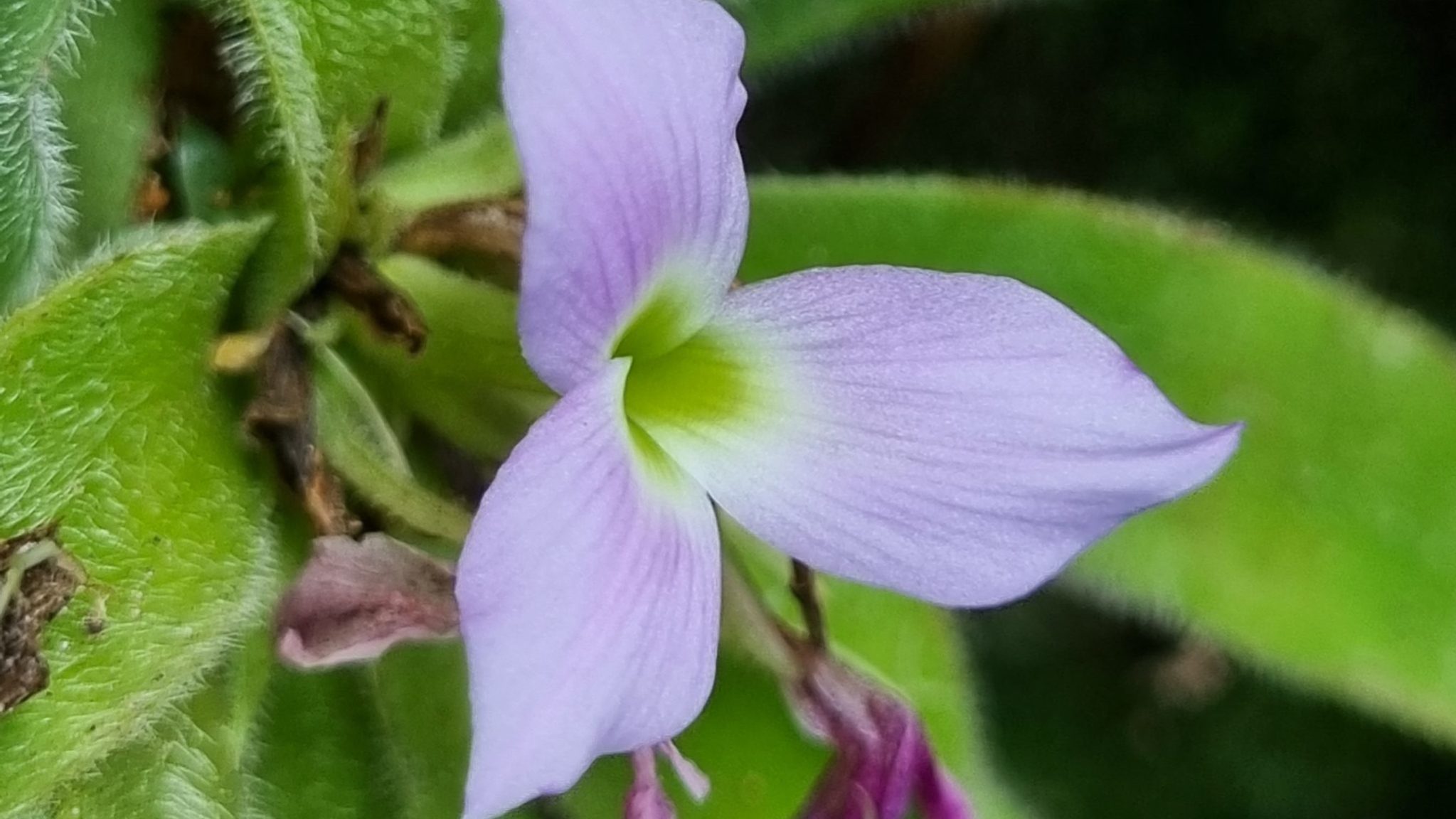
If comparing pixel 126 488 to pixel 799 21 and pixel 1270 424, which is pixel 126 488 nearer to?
pixel 799 21

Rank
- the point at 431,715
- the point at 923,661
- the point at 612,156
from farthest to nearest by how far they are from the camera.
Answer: the point at 923,661 < the point at 431,715 < the point at 612,156

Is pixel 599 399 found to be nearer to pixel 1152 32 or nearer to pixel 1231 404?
pixel 1231 404

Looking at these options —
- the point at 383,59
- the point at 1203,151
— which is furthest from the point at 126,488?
the point at 1203,151

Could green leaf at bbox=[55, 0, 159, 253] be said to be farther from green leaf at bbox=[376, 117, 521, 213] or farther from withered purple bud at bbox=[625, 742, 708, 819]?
withered purple bud at bbox=[625, 742, 708, 819]

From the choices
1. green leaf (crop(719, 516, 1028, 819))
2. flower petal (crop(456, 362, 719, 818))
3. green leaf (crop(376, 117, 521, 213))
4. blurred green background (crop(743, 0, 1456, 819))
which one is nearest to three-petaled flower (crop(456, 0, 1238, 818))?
flower petal (crop(456, 362, 719, 818))

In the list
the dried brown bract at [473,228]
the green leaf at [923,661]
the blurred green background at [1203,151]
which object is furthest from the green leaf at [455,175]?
the blurred green background at [1203,151]
